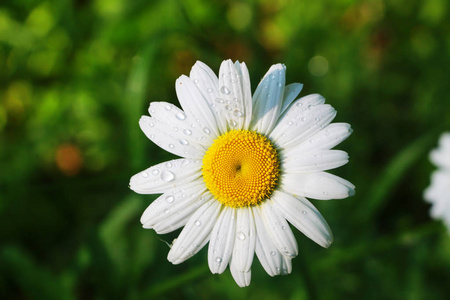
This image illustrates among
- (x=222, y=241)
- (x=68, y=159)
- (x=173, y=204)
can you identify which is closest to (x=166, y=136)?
(x=173, y=204)

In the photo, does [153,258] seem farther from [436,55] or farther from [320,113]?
[436,55]

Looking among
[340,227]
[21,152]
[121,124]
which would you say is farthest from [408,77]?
[21,152]

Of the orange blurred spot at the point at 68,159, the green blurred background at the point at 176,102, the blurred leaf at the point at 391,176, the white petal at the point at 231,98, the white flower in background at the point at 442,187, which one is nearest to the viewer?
the white petal at the point at 231,98

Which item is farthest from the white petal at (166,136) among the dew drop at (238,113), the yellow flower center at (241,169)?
the dew drop at (238,113)

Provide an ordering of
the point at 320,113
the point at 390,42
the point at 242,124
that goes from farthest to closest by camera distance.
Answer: the point at 390,42
the point at 242,124
the point at 320,113

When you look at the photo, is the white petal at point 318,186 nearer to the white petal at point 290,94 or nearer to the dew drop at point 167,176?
the white petal at point 290,94

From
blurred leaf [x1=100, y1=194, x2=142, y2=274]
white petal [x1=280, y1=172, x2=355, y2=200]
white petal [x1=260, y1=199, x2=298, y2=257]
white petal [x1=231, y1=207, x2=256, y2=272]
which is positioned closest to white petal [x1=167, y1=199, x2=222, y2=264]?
white petal [x1=231, y1=207, x2=256, y2=272]

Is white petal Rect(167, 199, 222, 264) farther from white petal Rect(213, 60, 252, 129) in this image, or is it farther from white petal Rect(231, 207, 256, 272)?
white petal Rect(213, 60, 252, 129)
